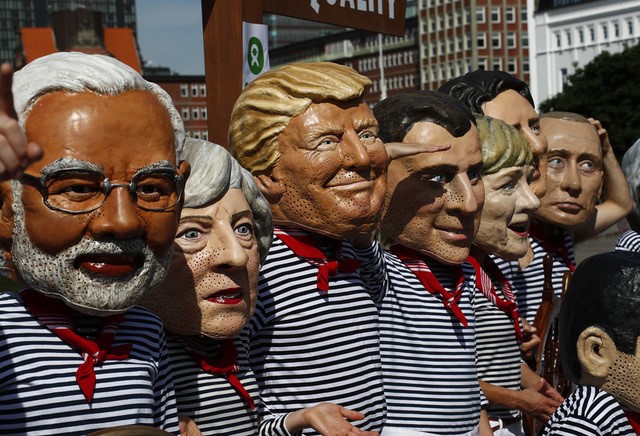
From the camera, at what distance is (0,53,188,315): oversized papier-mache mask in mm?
3004

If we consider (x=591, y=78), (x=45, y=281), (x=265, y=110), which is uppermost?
(x=265, y=110)

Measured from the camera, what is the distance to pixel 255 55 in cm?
509

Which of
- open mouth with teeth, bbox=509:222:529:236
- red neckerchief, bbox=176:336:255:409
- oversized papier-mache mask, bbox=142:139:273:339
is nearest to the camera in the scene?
oversized papier-mache mask, bbox=142:139:273:339

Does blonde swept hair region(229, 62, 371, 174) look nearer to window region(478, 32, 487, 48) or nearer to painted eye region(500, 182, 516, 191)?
painted eye region(500, 182, 516, 191)

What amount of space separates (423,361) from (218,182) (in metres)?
1.36

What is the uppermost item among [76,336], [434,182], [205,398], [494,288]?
[434,182]

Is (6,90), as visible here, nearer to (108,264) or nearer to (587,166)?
(108,264)

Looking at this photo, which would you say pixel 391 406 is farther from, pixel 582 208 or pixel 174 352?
pixel 582 208

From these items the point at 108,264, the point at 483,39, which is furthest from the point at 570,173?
the point at 483,39

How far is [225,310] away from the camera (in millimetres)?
3633

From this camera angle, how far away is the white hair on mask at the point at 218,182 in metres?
3.64

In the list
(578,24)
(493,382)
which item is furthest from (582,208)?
(578,24)

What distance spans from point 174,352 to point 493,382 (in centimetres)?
202

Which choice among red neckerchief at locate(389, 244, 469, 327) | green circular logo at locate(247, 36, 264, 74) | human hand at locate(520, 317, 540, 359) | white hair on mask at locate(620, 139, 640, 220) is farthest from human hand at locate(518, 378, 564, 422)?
white hair on mask at locate(620, 139, 640, 220)
